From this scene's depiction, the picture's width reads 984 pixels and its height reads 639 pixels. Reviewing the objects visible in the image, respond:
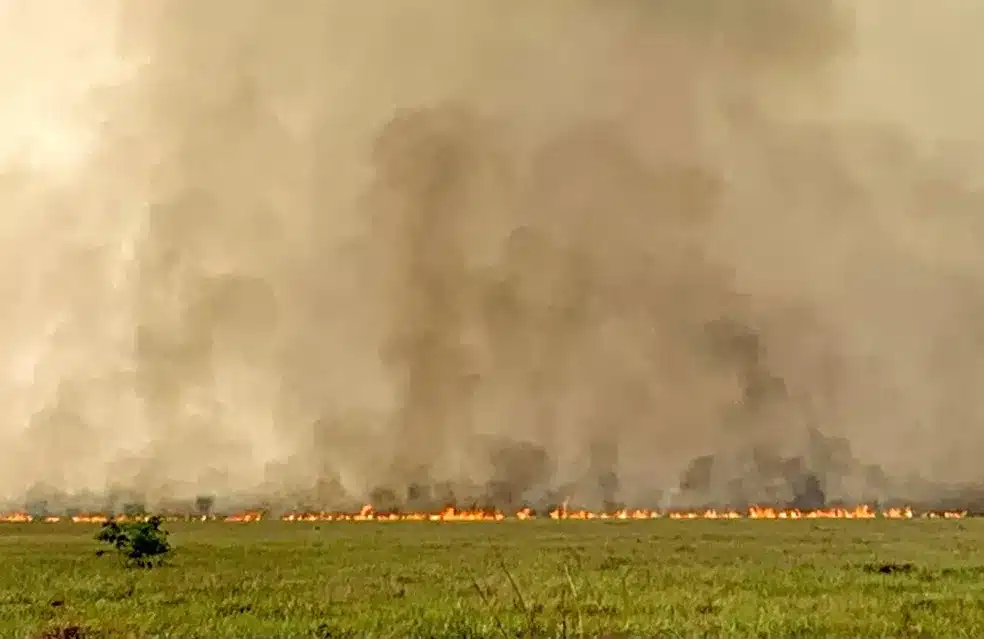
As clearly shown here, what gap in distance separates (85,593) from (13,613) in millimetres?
4671

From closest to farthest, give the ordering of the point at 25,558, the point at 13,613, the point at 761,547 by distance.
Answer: the point at 13,613 < the point at 25,558 < the point at 761,547

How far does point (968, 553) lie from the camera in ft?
155

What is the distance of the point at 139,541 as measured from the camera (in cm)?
4188

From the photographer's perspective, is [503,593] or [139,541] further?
[139,541]

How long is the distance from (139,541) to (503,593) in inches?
887

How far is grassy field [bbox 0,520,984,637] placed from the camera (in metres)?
20.6

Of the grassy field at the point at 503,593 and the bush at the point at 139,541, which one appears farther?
the bush at the point at 139,541

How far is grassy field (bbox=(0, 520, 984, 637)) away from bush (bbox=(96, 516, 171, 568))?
2.95 feet

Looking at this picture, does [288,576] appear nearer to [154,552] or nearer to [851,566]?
[154,552]

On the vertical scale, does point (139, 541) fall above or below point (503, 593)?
above

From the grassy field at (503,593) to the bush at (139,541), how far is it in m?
0.90

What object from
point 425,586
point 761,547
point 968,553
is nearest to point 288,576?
point 425,586

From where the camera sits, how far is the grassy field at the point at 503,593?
2064 cm

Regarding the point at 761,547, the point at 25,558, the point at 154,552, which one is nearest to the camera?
the point at 154,552
